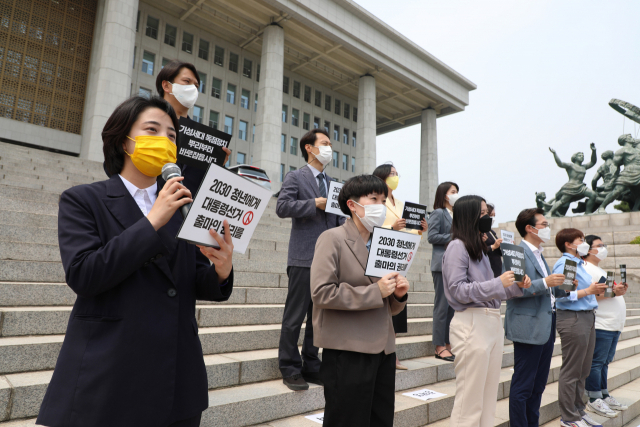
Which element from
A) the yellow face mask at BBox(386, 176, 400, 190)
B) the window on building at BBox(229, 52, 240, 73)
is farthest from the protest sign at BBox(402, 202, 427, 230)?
the window on building at BBox(229, 52, 240, 73)

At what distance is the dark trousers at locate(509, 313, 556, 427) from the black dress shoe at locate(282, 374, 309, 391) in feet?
6.11

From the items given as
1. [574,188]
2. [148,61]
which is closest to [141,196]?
[574,188]

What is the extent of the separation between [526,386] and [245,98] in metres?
34.8

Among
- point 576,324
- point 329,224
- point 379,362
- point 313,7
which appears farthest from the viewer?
point 313,7

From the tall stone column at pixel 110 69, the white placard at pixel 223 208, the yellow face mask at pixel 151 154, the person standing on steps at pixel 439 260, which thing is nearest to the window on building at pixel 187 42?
the tall stone column at pixel 110 69

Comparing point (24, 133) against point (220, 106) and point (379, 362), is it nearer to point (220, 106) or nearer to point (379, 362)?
point (220, 106)

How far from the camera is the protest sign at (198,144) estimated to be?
213 cm

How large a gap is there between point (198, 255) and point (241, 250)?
33 centimetres

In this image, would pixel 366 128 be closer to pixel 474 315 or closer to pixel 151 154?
pixel 474 315

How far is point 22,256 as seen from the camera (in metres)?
4.29

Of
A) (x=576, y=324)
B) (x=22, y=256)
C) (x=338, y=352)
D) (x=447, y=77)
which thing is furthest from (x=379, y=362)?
(x=447, y=77)

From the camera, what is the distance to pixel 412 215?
166 inches

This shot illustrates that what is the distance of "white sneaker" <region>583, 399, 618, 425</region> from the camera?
206 inches

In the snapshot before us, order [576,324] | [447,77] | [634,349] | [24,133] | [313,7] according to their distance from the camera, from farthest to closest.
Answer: [447,77], [313,7], [24,133], [634,349], [576,324]
